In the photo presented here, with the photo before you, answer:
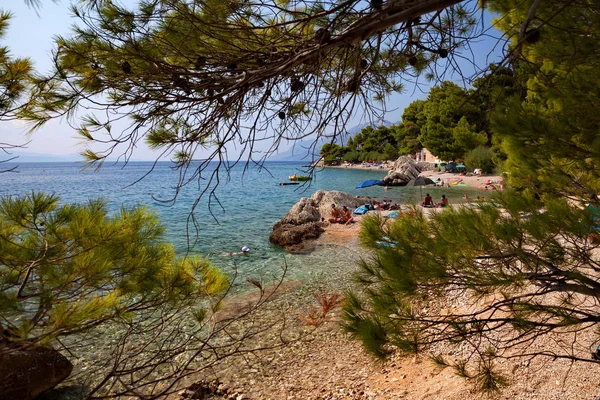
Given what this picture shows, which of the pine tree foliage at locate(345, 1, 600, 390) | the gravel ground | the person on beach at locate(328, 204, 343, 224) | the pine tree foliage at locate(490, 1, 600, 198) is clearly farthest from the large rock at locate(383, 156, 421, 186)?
the pine tree foliage at locate(345, 1, 600, 390)

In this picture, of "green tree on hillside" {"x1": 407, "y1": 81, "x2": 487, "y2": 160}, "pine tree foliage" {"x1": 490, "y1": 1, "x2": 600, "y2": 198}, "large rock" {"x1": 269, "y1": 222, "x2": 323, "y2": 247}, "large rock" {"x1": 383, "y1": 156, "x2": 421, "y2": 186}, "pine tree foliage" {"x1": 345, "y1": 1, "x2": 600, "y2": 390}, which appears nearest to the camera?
"pine tree foliage" {"x1": 345, "y1": 1, "x2": 600, "y2": 390}

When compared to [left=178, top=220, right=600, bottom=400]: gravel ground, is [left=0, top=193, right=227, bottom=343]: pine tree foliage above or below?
above

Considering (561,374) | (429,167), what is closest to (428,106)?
(429,167)

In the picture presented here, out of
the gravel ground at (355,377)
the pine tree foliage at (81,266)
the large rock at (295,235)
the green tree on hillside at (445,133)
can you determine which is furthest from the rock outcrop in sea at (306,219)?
the green tree on hillside at (445,133)

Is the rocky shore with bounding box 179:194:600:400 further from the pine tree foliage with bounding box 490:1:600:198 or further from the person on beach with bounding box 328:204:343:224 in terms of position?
the person on beach with bounding box 328:204:343:224

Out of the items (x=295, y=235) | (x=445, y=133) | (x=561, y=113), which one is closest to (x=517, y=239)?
(x=561, y=113)

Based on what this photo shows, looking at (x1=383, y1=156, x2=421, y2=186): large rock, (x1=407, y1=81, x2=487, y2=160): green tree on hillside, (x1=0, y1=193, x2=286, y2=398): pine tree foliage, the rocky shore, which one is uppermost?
(x1=407, y1=81, x2=487, y2=160): green tree on hillside

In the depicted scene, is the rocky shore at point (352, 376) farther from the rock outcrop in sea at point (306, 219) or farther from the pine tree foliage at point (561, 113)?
the rock outcrop in sea at point (306, 219)

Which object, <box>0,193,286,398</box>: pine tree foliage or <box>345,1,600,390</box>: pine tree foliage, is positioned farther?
<box>345,1,600,390</box>: pine tree foliage

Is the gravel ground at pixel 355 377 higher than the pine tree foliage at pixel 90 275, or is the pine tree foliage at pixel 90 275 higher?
the pine tree foliage at pixel 90 275

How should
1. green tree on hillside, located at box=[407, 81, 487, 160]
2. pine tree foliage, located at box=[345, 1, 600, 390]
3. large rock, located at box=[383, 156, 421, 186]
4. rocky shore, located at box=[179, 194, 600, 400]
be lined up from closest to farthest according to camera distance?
pine tree foliage, located at box=[345, 1, 600, 390]
rocky shore, located at box=[179, 194, 600, 400]
large rock, located at box=[383, 156, 421, 186]
green tree on hillside, located at box=[407, 81, 487, 160]

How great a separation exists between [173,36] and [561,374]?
4.07 m

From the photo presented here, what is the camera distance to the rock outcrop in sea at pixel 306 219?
11.6 m

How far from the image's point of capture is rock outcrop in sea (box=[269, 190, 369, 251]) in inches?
457
